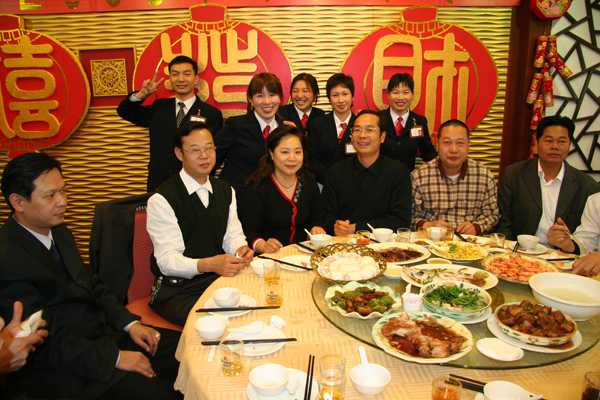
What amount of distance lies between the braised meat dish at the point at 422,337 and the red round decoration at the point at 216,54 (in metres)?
3.35

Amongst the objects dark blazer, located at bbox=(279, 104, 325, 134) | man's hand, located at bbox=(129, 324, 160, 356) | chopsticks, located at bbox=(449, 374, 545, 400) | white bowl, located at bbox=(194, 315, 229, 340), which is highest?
dark blazer, located at bbox=(279, 104, 325, 134)

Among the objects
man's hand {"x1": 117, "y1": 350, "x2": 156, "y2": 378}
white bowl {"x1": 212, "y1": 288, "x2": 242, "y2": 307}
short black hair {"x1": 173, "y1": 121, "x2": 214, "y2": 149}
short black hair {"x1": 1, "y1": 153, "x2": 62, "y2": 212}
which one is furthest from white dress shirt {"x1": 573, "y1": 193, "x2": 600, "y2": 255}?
short black hair {"x1": 1, "y1": 153, "x2": 62, "y2": 212}

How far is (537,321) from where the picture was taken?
116cm

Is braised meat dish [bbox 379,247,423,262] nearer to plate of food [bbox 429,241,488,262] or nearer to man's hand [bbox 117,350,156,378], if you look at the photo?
plate of food [bbox 429,241,488,262]

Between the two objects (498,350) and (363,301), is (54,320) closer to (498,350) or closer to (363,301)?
(363,301)

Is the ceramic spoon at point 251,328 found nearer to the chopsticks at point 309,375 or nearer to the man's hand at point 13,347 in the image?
the chopsticks at point 309,375

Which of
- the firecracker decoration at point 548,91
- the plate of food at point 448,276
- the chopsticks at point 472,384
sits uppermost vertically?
the firecracker decoration at point 548,91

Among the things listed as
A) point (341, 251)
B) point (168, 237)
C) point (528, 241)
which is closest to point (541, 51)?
point (528, 241)

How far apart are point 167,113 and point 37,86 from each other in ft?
5.77

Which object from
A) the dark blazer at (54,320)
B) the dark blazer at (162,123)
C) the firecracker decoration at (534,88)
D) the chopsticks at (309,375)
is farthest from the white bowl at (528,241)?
the dark blazer at (162,123)

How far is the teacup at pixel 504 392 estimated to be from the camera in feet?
2.93

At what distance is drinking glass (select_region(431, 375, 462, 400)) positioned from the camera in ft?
2.95

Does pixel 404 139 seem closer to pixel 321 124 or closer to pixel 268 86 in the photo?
pixel 321 124

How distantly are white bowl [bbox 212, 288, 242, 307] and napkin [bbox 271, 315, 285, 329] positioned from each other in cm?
19
